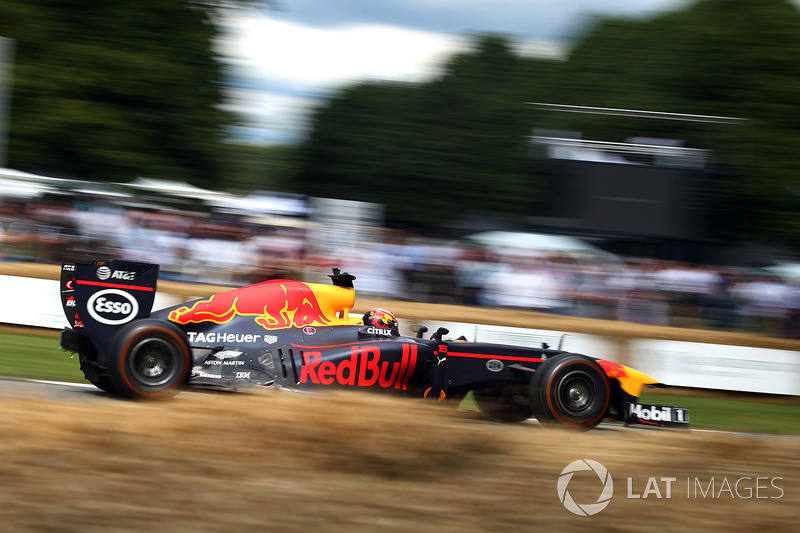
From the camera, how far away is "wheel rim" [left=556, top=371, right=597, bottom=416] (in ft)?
25.0

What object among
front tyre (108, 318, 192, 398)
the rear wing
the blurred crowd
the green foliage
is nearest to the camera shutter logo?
front tyre (108, 318, 192, 398)

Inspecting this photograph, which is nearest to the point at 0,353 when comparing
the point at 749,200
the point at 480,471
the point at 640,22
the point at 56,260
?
the point at 56,260

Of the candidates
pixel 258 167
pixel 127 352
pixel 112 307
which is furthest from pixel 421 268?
pixel 258 167

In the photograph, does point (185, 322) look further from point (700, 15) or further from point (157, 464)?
point (700, 15)

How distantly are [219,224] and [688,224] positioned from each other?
1545 cm

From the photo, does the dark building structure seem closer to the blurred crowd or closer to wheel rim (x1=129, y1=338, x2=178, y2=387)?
the blurred crowd

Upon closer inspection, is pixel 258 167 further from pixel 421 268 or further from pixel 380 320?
pixel 380 320

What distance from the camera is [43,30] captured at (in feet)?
72.9

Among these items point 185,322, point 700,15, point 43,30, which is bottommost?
point 185,322

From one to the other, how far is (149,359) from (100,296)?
76cm

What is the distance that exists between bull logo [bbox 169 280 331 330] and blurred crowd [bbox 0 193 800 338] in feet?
17.3

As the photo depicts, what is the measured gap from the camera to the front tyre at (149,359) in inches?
287

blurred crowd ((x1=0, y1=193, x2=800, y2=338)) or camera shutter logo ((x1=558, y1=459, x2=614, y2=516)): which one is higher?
blurred crowd ((x1=0, y1=193, x2=800, y2=338))

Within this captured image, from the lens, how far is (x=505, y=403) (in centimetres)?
842
